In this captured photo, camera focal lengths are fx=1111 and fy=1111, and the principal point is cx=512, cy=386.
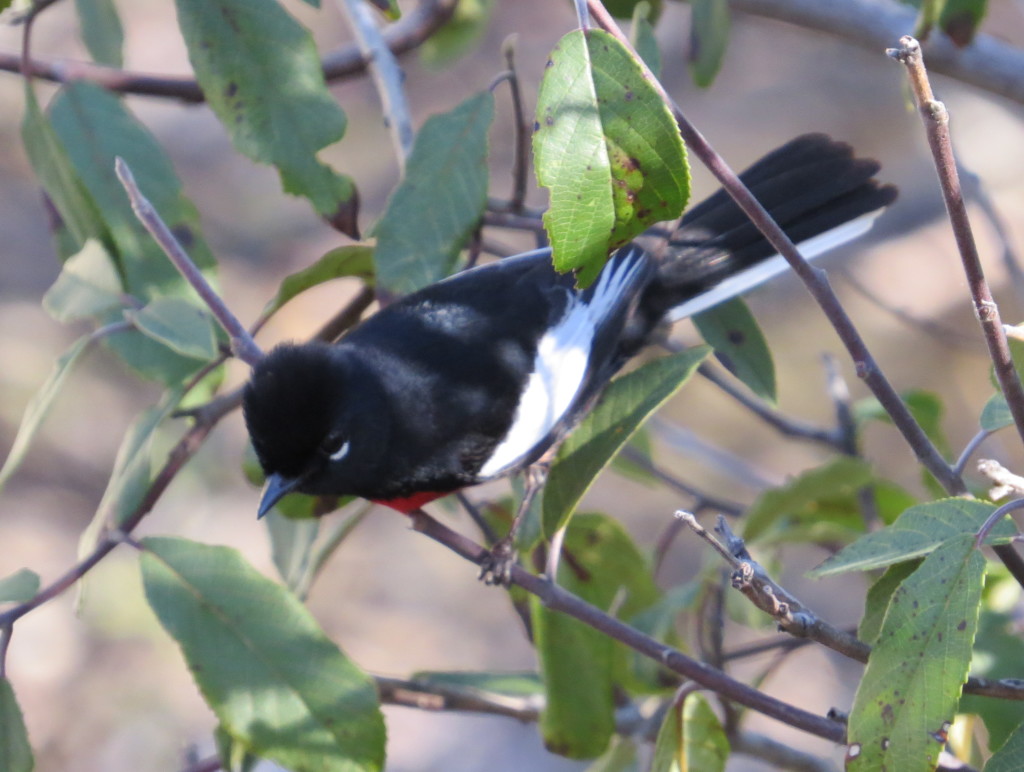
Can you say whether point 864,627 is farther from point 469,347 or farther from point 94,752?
point 94,752

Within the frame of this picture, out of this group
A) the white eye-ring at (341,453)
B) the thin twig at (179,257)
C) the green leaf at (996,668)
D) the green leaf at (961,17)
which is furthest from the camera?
the white eye-ring at (341,453)

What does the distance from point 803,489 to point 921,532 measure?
3.08 ft

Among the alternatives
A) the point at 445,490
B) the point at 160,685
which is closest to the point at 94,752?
the point at 160,685

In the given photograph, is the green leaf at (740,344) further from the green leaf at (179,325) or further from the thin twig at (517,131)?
the green leaf at (179,325)

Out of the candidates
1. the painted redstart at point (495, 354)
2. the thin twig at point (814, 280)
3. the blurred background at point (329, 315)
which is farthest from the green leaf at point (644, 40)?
the blurred background at point (329, 315)

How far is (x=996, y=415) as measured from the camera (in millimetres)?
1576

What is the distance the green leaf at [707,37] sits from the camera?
2266 millimetres

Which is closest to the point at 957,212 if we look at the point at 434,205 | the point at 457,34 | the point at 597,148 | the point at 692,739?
the point at 597,148

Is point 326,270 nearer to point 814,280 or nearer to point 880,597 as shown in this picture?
point 814,280

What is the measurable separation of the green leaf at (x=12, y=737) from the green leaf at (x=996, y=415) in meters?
1.49

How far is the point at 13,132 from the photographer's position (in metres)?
7.28

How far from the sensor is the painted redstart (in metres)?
2.22

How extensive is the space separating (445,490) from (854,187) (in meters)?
1.22

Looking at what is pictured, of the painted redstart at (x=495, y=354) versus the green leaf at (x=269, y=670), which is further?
the painted redstart at (x=495, y=354)
